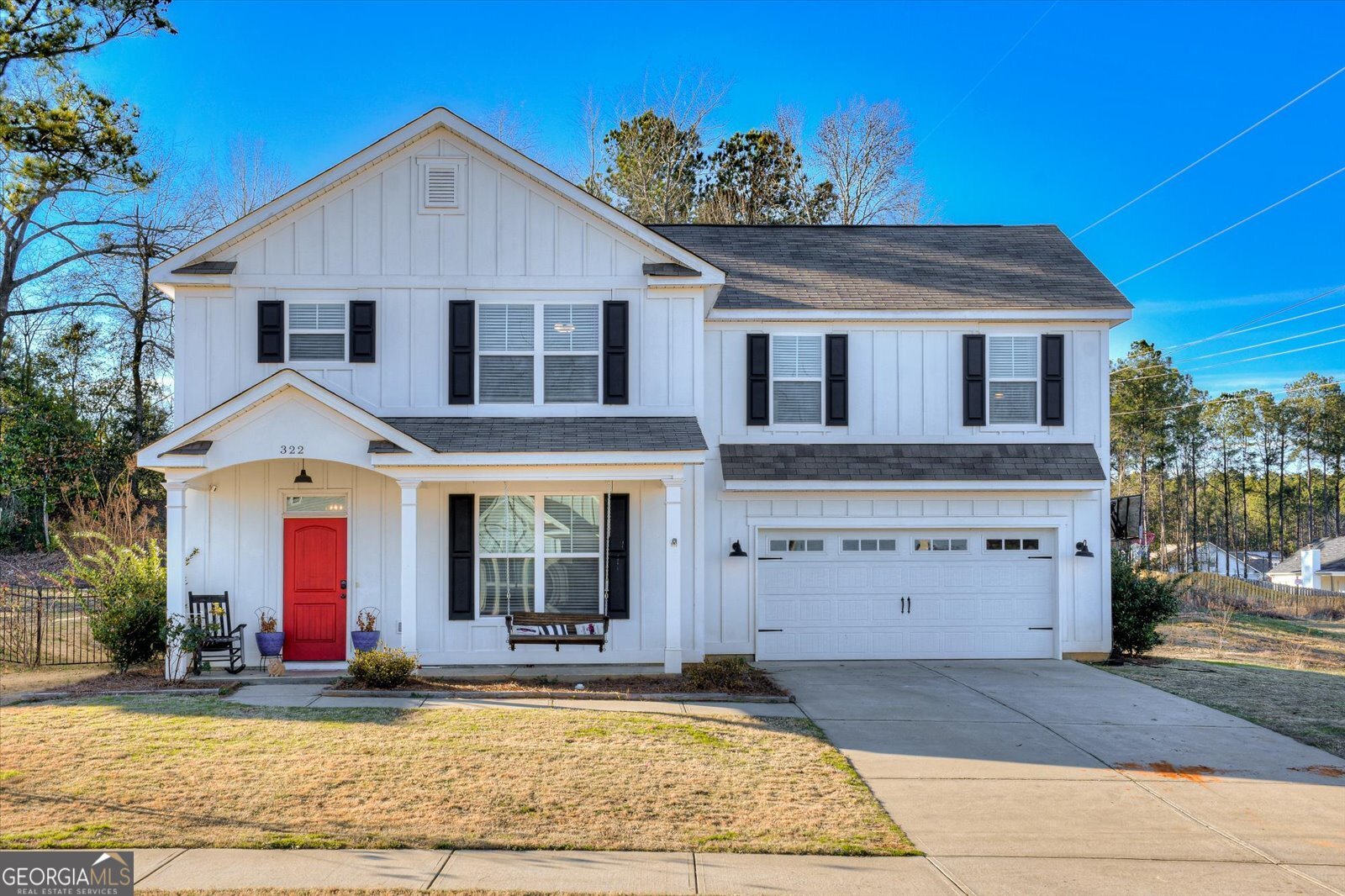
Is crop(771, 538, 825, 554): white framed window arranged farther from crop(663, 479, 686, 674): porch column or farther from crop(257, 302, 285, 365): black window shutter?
crop(257, 302, 285, 365): black window shutter

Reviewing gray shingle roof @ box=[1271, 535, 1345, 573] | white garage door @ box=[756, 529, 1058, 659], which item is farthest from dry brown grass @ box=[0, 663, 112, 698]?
gray shingle roof @ box=[1271, 535, 1345, 573]

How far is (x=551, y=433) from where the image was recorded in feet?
41.9

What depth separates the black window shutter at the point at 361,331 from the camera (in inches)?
518

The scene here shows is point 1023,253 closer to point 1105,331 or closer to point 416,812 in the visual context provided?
point 1105,331

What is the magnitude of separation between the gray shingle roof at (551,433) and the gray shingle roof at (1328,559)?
44.7m

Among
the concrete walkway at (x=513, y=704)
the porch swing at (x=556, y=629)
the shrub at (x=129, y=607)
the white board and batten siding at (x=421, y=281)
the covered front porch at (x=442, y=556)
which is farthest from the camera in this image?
the white board and batten siding at (x=421, y=281)

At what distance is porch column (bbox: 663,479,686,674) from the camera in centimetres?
1219

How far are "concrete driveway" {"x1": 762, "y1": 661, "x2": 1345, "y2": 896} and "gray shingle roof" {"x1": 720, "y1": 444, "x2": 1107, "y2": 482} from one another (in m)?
3.30

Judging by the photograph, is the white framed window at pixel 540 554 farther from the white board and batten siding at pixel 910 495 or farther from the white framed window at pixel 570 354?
the white board and batten siding at pixel 910 495

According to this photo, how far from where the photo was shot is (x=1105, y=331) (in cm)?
1497

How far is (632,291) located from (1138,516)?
9125mm

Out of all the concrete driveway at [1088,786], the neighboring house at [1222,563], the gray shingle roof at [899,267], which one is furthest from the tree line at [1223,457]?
the concrete driveway at [1088,786]

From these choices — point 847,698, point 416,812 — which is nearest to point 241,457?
point 416,812

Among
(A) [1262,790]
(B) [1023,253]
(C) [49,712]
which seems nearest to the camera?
(A) [1262,790]
